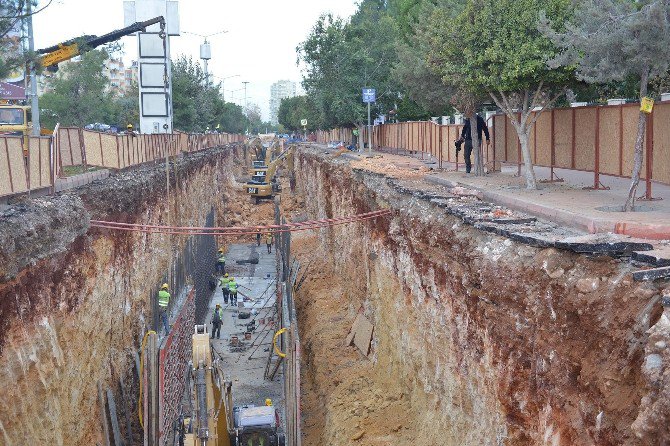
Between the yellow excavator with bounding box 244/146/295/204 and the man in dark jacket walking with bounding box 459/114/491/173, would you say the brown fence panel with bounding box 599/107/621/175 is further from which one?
the yellow excavator with bounding box 244/146/295/204

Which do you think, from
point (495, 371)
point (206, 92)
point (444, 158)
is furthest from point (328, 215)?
point (206, 92)

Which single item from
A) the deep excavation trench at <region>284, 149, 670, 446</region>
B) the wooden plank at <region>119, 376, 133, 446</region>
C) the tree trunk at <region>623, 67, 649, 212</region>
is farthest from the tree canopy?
the tree trunk at <region>623, 67, 649, 212</region>

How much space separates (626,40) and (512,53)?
5390mm

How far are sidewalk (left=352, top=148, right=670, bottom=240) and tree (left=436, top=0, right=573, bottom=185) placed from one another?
1.28 metres

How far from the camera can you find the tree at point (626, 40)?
35.7 feet

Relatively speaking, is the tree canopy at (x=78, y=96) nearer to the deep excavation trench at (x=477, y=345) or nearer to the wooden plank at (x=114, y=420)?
the deep excavation trench at (x=477, y=345)

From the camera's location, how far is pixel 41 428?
38.8ft

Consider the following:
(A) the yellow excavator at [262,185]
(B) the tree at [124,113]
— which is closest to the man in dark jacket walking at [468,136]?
(A) the yellow excavator at [262,185]

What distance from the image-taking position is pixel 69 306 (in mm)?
14312

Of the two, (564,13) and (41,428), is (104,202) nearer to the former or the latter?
(41,428)

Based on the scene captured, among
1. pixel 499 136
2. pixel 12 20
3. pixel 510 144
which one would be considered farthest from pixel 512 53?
pixel 12 20

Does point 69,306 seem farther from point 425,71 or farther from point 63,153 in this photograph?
point 425,71

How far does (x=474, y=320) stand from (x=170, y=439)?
28.6 ft

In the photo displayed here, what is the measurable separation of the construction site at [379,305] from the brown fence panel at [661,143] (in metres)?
0.07
